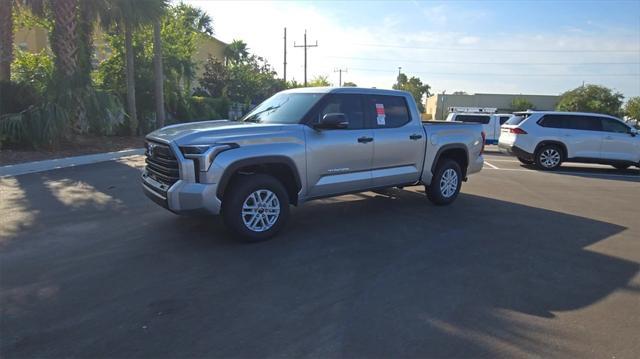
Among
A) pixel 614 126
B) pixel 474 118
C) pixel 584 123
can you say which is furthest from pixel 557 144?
pixel 474 118

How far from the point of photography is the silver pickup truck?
5332 millimetres

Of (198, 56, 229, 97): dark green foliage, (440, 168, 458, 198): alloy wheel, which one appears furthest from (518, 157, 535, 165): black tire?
(198, 56, 229, 97): dark green foliage

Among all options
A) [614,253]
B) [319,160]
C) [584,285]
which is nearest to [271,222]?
[319,160]

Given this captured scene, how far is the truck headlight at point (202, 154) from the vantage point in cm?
524

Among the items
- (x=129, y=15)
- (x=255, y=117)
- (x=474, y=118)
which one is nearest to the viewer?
(x=255, y=117)

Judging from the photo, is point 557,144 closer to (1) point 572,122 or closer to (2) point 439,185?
(1) point 572,122

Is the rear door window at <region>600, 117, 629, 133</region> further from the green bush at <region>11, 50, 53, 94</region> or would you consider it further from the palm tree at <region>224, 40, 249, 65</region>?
the palm tree at <region>224, 40, 249, 65</region>

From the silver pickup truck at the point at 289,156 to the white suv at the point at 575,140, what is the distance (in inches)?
330

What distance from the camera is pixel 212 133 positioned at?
544 cm

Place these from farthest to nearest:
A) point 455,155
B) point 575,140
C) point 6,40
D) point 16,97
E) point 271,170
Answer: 1. point 6,40
2. point 575,140
3. point 16,97
4. point 455,155
5. point 271,170

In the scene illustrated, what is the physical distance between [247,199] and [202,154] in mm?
761

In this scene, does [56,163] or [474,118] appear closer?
[56,163]

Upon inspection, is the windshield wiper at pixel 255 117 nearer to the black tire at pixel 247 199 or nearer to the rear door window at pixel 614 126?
the black tire at pixel 247 199

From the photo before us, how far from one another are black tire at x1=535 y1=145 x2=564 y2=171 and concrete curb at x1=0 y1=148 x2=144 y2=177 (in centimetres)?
1279
